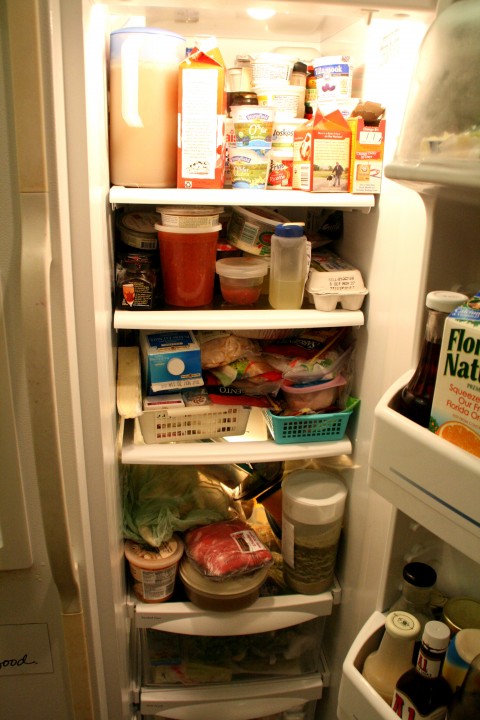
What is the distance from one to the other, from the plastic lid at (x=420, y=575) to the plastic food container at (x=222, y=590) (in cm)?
59

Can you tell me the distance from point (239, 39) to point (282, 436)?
95 centimetres

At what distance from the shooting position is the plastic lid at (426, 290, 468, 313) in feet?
2.12

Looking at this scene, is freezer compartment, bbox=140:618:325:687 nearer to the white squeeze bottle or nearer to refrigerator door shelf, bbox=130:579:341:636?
refrigerator door shelf, bbox=130:579:341:636

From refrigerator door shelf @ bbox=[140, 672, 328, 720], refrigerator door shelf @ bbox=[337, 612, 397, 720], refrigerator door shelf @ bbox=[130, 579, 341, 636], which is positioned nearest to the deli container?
refrigerator door shelf @ bbox=[337, 612, 397, 720]

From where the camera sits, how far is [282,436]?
4.19ft

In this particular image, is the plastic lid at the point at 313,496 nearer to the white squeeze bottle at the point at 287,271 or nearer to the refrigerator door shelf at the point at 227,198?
the white squeeze bottle at the point at 287,271

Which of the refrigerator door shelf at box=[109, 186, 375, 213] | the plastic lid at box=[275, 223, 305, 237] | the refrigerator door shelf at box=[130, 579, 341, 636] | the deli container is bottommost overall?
the refrigerator door shelf at box=[130, 579, 341, 636]

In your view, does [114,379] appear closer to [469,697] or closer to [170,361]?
[170,361]

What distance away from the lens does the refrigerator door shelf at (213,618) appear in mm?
1318

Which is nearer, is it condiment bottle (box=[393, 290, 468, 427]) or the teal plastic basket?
condiment bottle (box=[393, 290, 468, 427])

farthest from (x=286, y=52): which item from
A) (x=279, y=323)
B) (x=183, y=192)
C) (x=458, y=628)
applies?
(x=458, y=628)

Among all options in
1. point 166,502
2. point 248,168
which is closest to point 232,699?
point 166,502

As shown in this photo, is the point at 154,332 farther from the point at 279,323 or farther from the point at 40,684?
the point at 40,684

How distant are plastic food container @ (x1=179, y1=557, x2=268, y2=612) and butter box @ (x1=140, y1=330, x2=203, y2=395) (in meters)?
0.46
